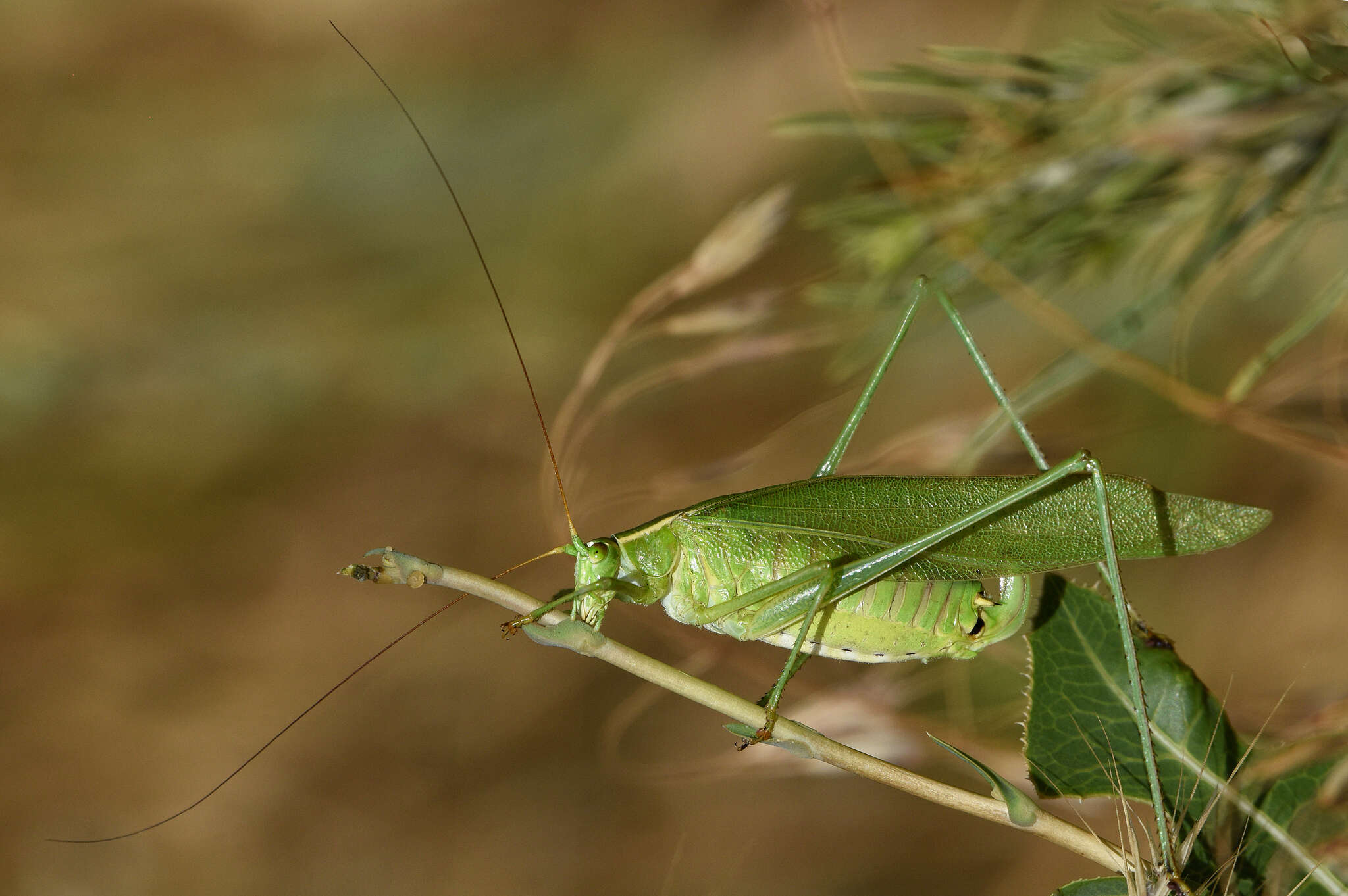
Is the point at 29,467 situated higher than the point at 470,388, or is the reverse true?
the point at 29,467

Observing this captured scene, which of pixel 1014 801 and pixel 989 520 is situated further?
pixel 989 520

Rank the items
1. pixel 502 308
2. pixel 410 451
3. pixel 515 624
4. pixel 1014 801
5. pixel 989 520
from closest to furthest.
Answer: pixel 1014 801, pixel 515 624, pixel 989 520, pixel 502 308, pixel 410 451

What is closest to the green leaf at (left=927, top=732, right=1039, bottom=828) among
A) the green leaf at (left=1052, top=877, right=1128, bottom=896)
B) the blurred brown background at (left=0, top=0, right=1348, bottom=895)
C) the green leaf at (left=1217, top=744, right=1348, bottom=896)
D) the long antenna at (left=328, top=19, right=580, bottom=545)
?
the green leaf at (left=1052, top=877, right=1128, bottom=896)

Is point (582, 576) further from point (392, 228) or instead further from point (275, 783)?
point (392, 228)

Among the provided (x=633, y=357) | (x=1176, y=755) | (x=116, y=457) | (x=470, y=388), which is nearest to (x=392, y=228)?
(x=470, y=388)

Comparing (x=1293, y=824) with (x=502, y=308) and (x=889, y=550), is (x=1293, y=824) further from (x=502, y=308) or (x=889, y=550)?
(x=502, y=308)

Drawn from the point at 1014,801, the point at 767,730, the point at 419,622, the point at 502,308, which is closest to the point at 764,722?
the point at 767,730
